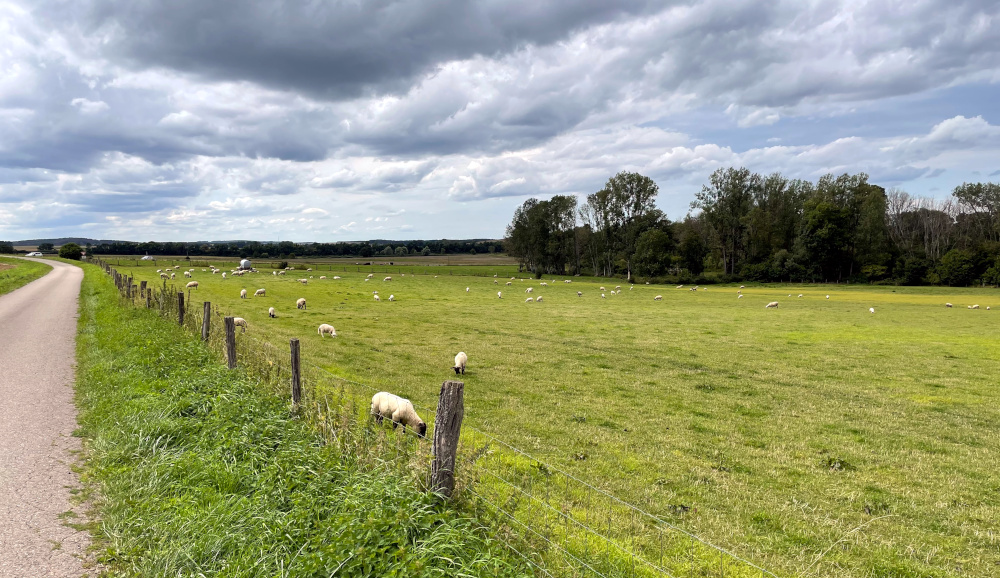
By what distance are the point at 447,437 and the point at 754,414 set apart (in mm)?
10915

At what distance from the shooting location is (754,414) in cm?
1344

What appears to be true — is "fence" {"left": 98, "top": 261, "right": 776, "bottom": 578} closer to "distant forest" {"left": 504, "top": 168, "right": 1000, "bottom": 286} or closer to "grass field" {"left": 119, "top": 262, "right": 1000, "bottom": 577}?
"grass field" {"left": 119, "top": 262, "right": 1000, "bottom": 577}

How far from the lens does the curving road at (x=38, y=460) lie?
528 cm

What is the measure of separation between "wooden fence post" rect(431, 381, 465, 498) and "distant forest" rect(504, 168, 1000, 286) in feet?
276

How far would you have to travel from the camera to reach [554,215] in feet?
354

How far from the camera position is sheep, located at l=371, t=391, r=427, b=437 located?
1018 cm

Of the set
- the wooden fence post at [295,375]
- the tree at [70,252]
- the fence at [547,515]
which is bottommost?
the fence at [547,515]

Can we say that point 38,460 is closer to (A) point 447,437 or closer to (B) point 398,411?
(B) point 398,411

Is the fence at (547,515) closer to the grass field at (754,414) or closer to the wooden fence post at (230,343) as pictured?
the grass field at (754,414)

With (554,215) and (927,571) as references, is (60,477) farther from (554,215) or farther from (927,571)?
(554,215)

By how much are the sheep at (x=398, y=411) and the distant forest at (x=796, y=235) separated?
262ft

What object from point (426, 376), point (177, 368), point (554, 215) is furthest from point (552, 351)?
point (554, 215)

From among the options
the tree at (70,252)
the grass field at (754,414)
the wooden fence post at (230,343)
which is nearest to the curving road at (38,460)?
the wooden fence post at (230,343)

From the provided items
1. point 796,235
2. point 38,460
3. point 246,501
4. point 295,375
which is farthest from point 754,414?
point 796,235
